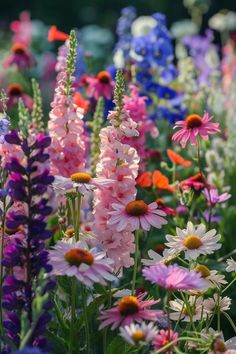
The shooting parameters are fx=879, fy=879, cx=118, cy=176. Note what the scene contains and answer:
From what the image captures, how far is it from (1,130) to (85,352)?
1.88 ft

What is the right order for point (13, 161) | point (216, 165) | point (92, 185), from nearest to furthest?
point (13, 161) < point (92, 185) < point (216, 165)

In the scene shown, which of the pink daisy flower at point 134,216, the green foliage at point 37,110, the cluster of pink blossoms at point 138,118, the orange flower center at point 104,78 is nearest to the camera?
the pink daisy flower at point 134,216

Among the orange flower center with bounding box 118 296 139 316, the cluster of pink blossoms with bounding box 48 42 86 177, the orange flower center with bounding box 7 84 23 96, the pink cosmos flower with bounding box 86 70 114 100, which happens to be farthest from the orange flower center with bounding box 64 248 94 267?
the orange flower center with bounding box 7 84 23 96

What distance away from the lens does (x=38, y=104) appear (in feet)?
8.83

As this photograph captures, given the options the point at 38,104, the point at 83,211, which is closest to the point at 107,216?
the point at 38,104

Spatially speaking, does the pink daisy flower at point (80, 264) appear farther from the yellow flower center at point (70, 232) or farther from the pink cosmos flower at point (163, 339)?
the yellow flower center at point (70, 232)

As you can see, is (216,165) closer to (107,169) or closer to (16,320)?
(107,169)

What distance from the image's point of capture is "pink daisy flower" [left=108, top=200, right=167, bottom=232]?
2.01 metres

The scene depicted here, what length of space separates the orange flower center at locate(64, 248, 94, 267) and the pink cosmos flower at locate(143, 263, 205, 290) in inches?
4.7

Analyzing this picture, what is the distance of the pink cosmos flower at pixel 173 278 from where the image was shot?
173cm

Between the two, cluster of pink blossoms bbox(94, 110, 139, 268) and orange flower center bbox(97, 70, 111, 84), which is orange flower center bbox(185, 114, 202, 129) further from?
orange flower center bbox(97, 70, 111, 84)

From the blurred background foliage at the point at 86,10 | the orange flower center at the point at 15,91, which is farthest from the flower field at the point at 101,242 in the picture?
the blurred background foliage at the point at 86,10

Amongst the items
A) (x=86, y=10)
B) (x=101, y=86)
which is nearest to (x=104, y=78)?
(x=101, y=86)

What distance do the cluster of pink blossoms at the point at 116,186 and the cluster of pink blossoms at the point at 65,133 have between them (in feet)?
0.79
